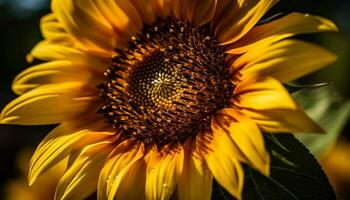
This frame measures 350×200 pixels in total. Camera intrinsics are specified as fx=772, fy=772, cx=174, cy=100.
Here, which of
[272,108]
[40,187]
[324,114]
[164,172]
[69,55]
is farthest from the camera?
[40,187]

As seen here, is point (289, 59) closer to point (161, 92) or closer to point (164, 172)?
point (164, 172)

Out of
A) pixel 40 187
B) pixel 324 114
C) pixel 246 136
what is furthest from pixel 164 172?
pixel 40 187

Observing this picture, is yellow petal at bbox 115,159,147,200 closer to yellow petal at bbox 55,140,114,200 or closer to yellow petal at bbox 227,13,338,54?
yellow petal at bbox 55,140,114,200

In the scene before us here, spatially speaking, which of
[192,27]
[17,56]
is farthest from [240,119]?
[17,56]

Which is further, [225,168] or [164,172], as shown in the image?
[164,172]

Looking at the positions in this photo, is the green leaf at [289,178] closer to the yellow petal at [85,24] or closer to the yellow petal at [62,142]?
the yellow petal at [62,142]

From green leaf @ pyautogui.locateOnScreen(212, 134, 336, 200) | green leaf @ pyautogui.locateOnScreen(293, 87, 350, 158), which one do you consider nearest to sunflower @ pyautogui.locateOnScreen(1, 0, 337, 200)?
green leaf @ pyautogui.locateOnScreen(212, 134, 336, 200)
